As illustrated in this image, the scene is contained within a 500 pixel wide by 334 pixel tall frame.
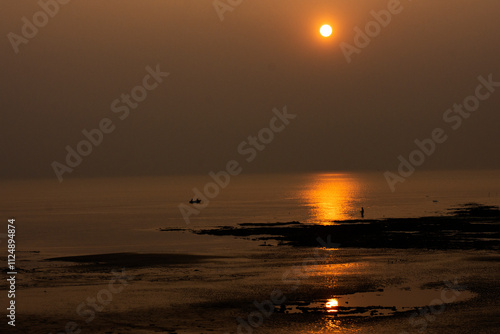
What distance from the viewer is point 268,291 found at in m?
38.5

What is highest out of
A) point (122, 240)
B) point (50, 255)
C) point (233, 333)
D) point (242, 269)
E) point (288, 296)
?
point (122, 240)

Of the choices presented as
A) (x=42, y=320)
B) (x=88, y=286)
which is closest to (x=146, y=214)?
(x=88, y=286)

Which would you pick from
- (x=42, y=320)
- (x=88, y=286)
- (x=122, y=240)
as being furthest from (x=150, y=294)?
(x=122, y=240)

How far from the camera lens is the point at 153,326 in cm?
3056

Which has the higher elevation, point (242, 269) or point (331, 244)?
point (331, 244)

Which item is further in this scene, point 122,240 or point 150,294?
point 122,240

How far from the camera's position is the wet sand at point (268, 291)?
30.6 metres

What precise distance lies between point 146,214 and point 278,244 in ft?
209

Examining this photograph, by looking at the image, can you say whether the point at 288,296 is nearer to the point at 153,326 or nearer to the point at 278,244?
the point at 153,326

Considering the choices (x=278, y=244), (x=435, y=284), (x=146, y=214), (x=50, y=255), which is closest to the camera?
(x=435, y=284)

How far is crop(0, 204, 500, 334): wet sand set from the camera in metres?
30.6

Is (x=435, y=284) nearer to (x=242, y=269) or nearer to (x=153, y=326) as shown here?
(x=242, y=269)

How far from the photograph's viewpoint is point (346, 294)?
37281mm

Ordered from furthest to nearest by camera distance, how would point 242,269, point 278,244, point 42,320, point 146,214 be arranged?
point 146,214 < point 278,244 < point 242,269 < point 42,320
